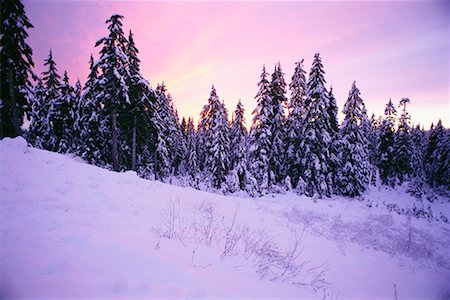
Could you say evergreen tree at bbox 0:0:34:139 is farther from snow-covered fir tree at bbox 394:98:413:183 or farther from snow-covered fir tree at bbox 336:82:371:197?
snow-covered fir tree at bbox 394:98:413:183

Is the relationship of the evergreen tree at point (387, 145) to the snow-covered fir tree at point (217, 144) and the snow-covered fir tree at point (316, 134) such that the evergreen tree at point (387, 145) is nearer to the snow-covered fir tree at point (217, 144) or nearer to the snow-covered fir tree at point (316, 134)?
the snow-covered fir tree at point (316, 134)

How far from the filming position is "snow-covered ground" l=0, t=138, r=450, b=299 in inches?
108

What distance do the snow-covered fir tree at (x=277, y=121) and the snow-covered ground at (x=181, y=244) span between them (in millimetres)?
9929

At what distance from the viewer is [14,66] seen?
17.4 meters

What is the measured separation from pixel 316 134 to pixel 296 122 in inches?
96.2

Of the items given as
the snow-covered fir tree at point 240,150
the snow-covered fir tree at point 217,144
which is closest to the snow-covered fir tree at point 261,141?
the snow-covered fir tree at point 240,150

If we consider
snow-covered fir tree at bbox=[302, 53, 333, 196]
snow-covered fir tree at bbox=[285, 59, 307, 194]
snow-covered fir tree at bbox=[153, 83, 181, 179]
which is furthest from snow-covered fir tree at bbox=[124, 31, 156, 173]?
snow-covered fir tree at bbox=[302, 53, 333, 196]

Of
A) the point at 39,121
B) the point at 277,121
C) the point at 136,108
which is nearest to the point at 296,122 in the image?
the point at 277,121

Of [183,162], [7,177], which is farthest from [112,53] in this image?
[183,162]

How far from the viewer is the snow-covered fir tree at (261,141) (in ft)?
69.4

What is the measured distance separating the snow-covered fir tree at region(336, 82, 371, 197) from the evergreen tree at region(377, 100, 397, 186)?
14099 mm

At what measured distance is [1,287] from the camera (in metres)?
2.28

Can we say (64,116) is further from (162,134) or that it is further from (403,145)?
(403,145)

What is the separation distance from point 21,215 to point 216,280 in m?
4.46
